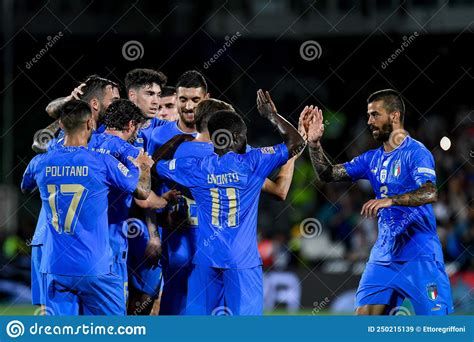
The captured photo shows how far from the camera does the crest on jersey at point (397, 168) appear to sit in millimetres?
9575

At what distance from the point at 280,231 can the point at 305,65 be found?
5.70 m

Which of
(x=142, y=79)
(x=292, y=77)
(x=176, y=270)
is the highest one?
(x=292, y=77)

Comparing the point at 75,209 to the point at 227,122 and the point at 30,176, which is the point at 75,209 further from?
the point at 227,122

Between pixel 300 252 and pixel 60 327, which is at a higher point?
pixel 300 252

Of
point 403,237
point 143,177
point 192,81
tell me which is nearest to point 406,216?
point 403,237

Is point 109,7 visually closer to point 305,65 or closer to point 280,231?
point 305,65

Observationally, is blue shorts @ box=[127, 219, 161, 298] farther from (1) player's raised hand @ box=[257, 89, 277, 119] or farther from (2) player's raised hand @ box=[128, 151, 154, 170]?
(1) player's raised hand @ box=[257, 89, 277, 119]

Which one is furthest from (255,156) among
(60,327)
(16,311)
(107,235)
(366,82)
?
(366,82)

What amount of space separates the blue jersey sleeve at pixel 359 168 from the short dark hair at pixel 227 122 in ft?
4.59

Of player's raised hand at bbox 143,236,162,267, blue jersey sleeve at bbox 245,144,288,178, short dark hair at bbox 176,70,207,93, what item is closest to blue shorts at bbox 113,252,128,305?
Answer: player's raised hand at bbox 143,236,162,267

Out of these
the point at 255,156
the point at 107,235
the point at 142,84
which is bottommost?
the point at 107,235

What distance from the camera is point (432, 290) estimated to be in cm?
935

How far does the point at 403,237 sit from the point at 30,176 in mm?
3406

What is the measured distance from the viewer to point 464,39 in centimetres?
2239
